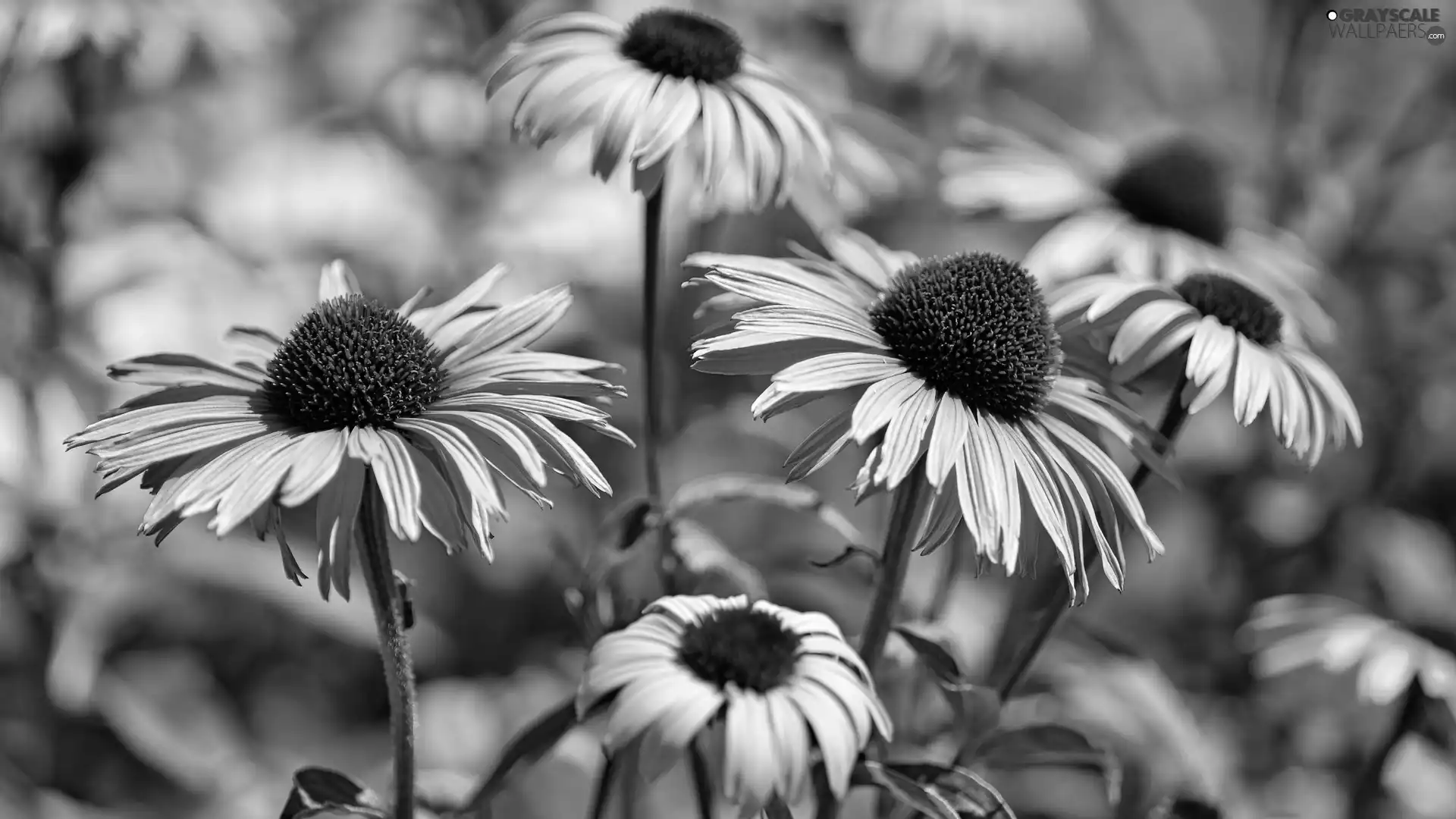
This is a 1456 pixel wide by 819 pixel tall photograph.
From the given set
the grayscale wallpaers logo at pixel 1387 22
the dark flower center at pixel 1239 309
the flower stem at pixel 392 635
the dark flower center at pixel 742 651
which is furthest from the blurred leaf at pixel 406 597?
the grayscale wallpaers logo at pixel 1387 22

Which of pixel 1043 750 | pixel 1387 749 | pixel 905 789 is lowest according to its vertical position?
pixel 1387 749

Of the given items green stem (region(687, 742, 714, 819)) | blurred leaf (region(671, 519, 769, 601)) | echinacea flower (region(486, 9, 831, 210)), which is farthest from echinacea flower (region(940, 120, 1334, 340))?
green stem (region(687, 742, 714, 819))

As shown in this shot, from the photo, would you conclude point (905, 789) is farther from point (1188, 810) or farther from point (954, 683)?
point (1188, 810)

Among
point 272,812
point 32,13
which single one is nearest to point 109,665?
point 272,812

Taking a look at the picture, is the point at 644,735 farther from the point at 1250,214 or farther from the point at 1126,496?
the point at 1250,214

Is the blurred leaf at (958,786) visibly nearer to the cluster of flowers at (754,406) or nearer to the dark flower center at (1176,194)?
the cluster of flowers at (754,406)

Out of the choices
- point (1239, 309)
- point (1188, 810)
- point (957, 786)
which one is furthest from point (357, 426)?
point (1188, 810)
